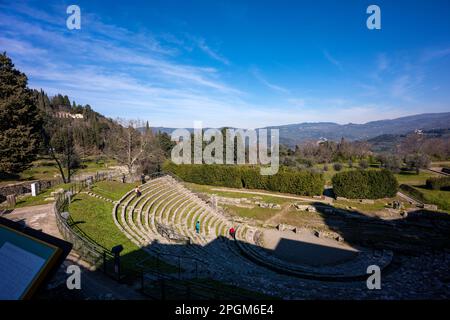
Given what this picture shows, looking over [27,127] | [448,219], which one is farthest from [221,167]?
[448,219]

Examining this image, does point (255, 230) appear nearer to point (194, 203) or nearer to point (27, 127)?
point (194, 203)

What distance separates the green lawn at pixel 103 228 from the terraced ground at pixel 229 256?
0.49m

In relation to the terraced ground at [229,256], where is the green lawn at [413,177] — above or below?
above

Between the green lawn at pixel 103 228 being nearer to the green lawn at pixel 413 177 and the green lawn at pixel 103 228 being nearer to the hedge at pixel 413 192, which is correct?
the hedge at pixel 413 192

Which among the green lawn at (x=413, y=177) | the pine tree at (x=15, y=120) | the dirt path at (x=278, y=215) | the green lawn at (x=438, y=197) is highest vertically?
the pine tree at (x=15, y=120)

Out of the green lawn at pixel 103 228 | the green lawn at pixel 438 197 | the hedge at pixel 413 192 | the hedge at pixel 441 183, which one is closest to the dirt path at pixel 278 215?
the green lawn at pixel 103 228

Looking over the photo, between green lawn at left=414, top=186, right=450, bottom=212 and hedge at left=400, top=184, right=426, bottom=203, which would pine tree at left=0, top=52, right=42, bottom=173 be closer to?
green lawn at left=414, top=186, right=450, bottom=212

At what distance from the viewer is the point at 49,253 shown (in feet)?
19.6

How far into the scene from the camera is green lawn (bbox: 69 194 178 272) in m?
12.4

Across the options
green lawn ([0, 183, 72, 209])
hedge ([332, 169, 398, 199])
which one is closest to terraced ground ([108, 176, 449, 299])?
green lawn ([0, 183, 72, 209])

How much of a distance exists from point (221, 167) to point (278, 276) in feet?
96.3

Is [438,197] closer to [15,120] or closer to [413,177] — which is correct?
[413,177]

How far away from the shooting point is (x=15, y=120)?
91.9 feet

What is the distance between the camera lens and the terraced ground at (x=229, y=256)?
39.5 ft
